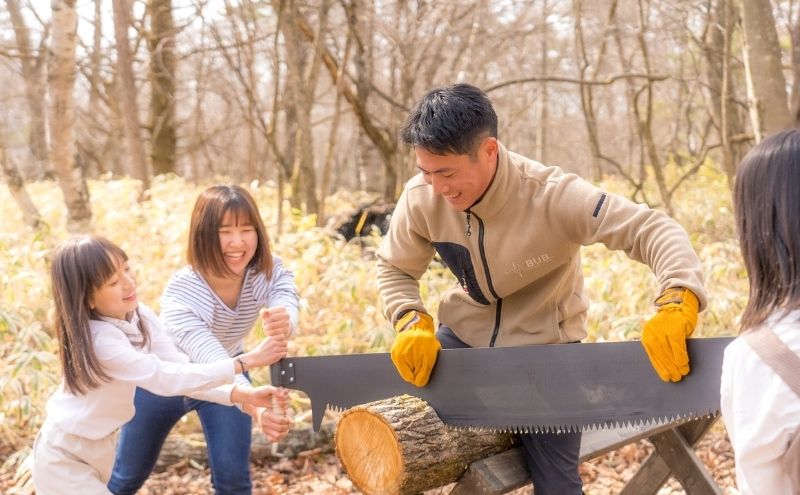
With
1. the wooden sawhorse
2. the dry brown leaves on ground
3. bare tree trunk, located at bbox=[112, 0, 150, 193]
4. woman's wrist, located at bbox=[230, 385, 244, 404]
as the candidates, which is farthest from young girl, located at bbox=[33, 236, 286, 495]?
bare tree trunk, located at bbox=[112, 0, 150, 193]

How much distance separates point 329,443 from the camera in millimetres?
4594

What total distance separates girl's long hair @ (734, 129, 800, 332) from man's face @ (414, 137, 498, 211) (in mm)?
1006

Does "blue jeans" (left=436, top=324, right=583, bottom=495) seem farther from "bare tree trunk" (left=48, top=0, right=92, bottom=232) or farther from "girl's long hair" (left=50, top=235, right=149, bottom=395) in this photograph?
"bare tree trunk" (left=48, top=0, right=92, bottom=232)

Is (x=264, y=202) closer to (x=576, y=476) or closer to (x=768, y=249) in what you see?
(x=576, y=476)

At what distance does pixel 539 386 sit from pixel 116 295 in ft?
4.99

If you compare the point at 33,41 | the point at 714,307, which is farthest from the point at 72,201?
the point at 33,41

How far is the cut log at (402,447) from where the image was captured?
8.52 ft

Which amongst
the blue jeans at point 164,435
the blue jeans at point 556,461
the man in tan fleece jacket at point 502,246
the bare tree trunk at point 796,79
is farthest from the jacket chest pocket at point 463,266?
the bare tree trunk at point 796,79

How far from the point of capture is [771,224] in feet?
5.41

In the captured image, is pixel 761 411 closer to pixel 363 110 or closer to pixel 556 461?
pixel 556 461

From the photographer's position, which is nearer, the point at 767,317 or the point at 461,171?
the point at 767,317

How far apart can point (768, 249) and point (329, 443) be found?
3349 mm

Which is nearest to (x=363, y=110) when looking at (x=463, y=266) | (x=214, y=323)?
(x=214, y=323)

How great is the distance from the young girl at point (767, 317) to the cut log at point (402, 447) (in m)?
1.14
